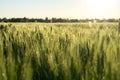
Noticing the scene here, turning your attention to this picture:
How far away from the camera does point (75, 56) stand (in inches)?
60.5

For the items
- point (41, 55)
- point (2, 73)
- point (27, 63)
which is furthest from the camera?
point (41, 55)

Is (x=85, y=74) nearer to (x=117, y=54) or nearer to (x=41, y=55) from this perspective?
(x=117, y=54)

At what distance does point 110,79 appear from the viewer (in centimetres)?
132

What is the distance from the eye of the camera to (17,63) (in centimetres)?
148

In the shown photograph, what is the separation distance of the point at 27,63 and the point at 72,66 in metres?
0.28

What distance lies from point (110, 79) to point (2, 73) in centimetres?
54

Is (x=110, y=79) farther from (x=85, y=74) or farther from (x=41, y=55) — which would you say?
(x=41, y=55)

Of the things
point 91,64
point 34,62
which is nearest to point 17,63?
point 34,62

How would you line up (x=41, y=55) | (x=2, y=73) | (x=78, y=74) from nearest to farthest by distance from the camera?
1. (x=2, y=73)
2. (x=78, y=74)
3. (x=41, y=55)

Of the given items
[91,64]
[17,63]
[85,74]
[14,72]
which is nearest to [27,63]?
[14,72]

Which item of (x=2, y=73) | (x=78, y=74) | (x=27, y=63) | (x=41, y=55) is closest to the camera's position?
(x=2, y=73)

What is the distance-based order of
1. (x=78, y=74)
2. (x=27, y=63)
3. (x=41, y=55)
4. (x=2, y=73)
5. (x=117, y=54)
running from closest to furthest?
(x=2, y=73), (x=27, y=63), (x=78, y=74), (x=117, y=54), (x=41, y=55)

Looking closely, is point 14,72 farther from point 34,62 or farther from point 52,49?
point 52,49

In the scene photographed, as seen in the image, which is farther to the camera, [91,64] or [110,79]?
[91,64]
